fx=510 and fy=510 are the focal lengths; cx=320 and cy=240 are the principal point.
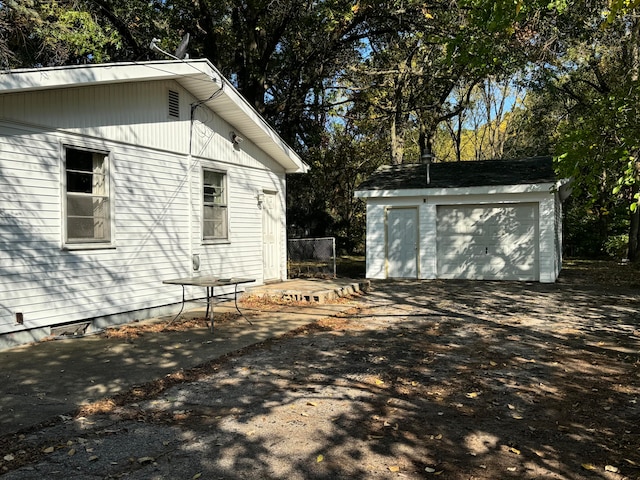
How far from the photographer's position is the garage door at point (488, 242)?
46.4ft

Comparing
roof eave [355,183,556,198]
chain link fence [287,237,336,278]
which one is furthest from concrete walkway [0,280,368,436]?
roof eave [355,183,556,198]

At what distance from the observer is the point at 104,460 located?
3.38 m

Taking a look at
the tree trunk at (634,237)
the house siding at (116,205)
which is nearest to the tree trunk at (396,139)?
the tree trunk at (634,237)

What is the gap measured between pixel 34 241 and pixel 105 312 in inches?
62.0

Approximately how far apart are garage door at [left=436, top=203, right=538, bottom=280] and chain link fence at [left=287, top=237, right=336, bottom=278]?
3.59m

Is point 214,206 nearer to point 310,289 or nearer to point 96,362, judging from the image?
point 310,289

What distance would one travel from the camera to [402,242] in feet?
50.1

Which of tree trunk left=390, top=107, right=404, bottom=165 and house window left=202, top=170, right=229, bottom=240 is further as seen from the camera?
tree trunk left=390, top=107, right=404, bottom=165

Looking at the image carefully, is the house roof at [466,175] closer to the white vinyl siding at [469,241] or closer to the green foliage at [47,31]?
the white vinyl siding at [469,241]

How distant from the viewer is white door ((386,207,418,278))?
15.1 meters

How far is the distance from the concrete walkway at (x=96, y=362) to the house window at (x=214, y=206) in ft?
7.71

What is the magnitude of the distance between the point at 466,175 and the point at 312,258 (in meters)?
5.54

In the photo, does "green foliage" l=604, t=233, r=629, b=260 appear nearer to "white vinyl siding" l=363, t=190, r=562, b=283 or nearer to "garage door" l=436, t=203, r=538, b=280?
"white vinyl siding" l=363, t=190, r=562, b=283

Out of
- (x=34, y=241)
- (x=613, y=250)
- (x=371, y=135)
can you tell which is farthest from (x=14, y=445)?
(x=613, y=250)
